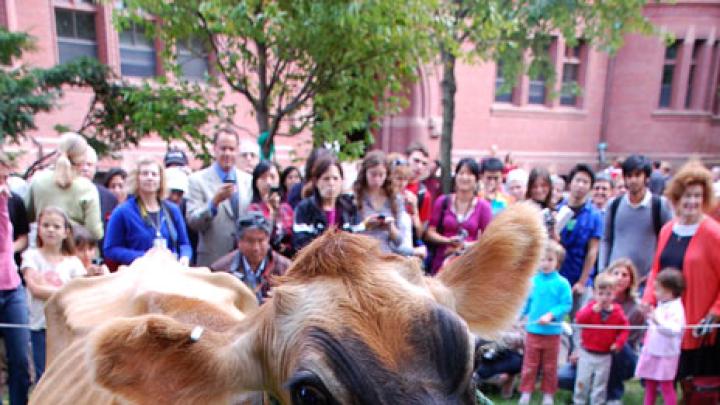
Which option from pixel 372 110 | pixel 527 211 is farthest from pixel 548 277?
pixel 372 110

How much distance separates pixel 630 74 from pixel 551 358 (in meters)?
21.4

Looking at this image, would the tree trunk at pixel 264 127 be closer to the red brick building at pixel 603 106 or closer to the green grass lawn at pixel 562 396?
the green grass lawn at pixel 562 396

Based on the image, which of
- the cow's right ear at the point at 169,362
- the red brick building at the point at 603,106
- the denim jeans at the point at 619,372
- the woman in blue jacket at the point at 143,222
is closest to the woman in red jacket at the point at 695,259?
the denim jeans at the point at 619,372

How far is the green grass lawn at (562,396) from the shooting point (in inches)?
192

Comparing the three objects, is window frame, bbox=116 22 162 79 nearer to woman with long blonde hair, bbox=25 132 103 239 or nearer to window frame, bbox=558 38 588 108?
woman with long blonde hair, bbox=25 132 103 239

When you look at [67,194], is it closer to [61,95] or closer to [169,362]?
[169,362]

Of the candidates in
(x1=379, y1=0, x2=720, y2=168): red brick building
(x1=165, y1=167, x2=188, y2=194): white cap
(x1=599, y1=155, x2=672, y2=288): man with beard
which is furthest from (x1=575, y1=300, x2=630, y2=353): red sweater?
(x1=379, y1=0, x2=720, y2=168): red brick building

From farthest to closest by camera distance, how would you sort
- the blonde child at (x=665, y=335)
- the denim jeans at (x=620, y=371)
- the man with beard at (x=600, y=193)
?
the man with beard at (x=600, y=193), the denim jeans at (x=620, y=371), the blonde child at (x=665, y=335)

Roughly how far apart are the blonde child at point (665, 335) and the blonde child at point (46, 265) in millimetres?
4770

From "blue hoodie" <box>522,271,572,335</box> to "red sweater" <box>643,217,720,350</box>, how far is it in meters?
0.93

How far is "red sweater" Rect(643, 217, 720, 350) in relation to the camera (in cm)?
405

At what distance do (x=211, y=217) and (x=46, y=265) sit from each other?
132cm

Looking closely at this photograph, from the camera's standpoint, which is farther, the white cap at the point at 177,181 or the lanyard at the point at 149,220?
the white cap at the point at 177,181

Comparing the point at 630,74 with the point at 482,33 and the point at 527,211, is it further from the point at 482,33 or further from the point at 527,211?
the point at 527,211
